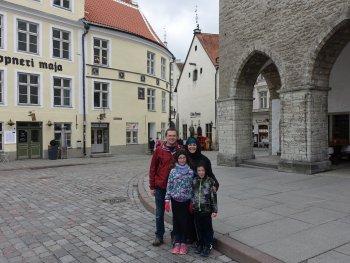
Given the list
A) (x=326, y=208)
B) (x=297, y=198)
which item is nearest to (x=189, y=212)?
(x=326, y=208)

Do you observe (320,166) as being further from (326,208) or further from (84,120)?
(84,120)

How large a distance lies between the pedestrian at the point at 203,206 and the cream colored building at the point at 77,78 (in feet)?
64.0

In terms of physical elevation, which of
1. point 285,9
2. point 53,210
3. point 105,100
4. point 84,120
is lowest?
point 53,210

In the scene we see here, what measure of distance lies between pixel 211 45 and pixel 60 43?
2022cm

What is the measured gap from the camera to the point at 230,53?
16.0 meters

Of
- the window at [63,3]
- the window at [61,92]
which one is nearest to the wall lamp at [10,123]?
the window at [61,92]

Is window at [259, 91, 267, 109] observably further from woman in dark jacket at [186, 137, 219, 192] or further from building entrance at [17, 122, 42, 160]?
woman in dark jacket at [186, 137, 219, 192]

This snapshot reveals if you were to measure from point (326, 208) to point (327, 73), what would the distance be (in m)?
7.21

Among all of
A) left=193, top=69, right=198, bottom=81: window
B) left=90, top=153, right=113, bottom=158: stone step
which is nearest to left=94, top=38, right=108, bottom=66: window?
left=90, top=153, right=113, bottom=158: stone step

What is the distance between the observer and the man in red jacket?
17.4 ft

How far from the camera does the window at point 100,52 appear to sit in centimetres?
2681

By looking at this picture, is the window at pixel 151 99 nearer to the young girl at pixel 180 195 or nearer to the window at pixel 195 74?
the window at pixel 195 74

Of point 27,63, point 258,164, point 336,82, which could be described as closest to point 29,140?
point 27,63

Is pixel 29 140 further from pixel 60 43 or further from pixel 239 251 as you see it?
pixel 239 251
